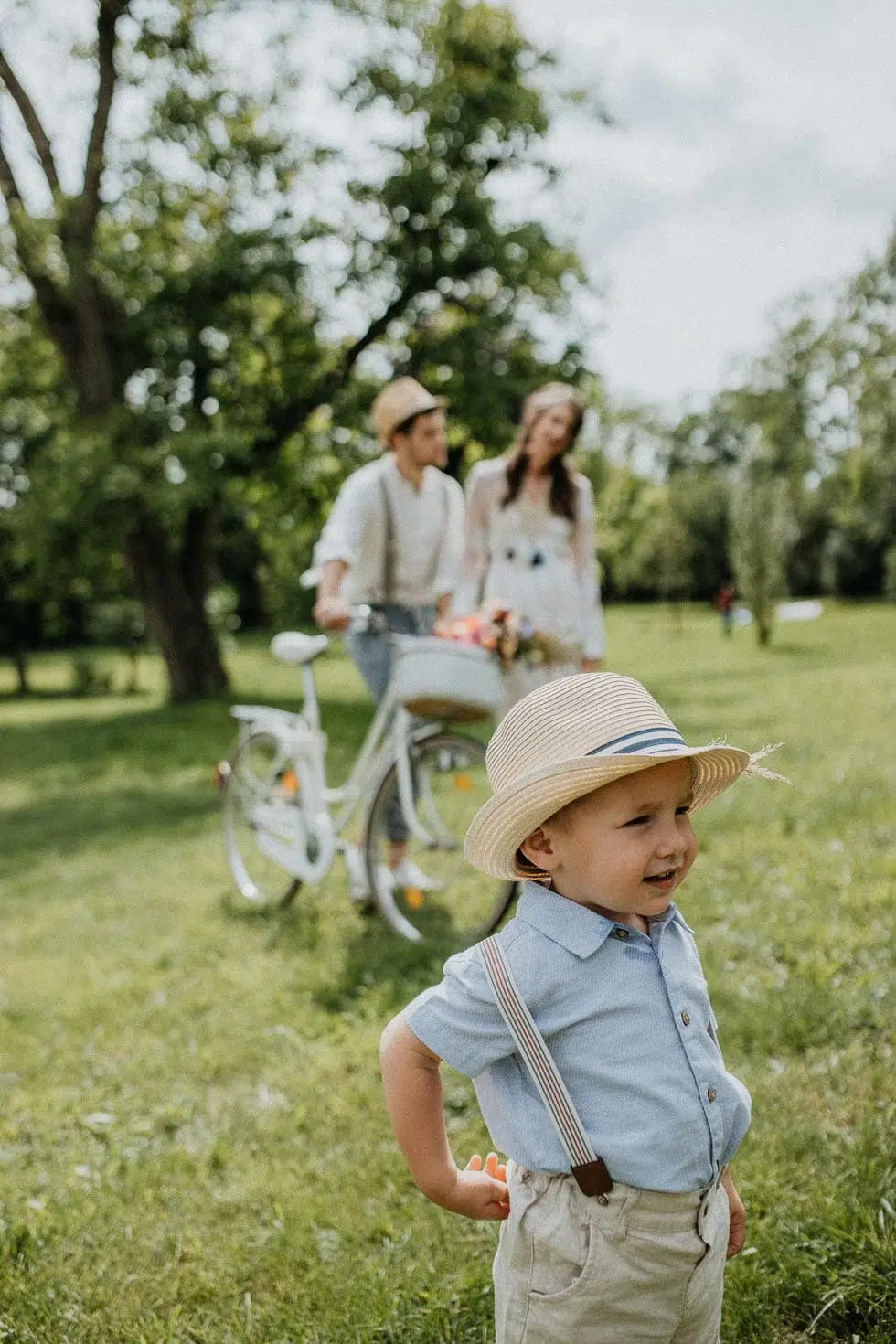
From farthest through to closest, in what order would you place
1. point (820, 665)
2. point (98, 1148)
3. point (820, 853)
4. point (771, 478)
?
point (771, 478) → point (820, 665) → point (820, 853) → point (98, 1148)

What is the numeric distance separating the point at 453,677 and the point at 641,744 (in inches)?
104

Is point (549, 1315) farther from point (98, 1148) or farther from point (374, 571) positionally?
point (374, 571)

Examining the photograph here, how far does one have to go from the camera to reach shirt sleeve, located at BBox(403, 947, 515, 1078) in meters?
1.64

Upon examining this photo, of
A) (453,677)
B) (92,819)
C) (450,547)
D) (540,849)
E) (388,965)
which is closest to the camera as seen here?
(540,849)

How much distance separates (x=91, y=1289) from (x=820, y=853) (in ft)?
12.9

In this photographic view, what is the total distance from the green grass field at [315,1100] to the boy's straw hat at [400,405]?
2213 mm

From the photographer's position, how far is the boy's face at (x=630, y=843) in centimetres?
166

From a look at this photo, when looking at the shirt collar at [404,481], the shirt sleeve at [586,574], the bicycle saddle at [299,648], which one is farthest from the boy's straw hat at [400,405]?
the bicycle saddle at [299,648]

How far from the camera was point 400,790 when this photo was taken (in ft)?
15.9

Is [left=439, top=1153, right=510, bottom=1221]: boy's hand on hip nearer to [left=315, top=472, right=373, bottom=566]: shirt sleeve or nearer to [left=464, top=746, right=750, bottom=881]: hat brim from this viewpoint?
[left=464, top=746, right=750, bottom=881]: hat brim

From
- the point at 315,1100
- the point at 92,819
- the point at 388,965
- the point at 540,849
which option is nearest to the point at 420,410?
the point at 388,965

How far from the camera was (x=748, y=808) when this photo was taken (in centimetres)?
671

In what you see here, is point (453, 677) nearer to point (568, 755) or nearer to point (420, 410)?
point (420, 410)

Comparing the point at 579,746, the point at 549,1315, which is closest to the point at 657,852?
the point at 579,746
